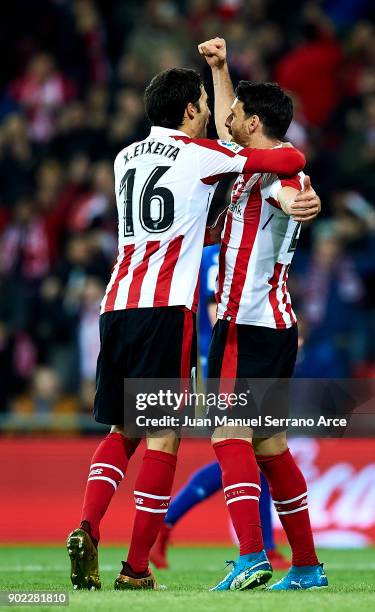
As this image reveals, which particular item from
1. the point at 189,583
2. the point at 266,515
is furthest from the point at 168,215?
the point at 266,515

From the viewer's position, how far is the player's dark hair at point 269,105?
588 cm

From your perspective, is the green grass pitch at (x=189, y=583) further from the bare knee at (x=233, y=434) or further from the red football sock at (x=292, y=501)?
the bare knee at (x=233, y=434)

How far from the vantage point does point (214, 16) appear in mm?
14188

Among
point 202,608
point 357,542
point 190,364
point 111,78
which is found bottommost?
point 357,542

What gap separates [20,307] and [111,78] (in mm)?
3747

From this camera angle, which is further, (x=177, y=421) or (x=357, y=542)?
(x=357, y=542)

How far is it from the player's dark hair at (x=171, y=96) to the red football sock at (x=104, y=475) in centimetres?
146

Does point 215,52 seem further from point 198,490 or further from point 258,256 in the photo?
point 198,490

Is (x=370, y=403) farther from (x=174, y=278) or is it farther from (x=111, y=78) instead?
(x=111, y=78)

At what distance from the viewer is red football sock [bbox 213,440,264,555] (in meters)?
5.39

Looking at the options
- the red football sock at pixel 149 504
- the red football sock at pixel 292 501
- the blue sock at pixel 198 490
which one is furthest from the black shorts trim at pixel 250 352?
the blue sock at pixel 198 490

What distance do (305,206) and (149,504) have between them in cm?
147

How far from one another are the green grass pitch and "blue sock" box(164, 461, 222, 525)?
354 millimetres

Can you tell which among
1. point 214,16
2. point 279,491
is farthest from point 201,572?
point 214,16
